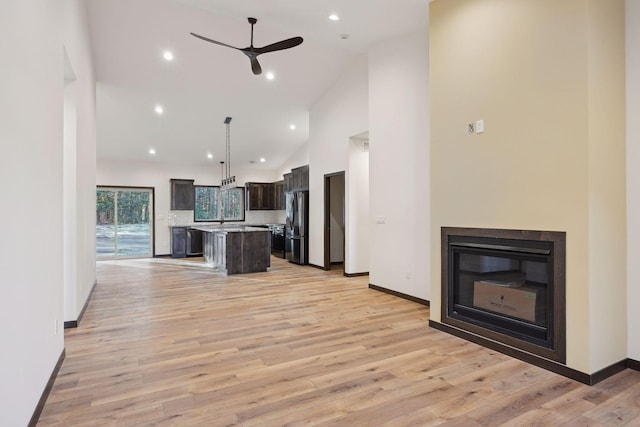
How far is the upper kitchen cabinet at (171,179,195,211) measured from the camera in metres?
11.2

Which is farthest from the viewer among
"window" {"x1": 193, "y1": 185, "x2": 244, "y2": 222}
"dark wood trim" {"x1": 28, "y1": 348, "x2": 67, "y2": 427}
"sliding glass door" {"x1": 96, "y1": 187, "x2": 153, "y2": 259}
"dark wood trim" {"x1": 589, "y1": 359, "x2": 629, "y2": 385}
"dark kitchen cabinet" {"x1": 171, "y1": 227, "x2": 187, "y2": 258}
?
"window" {"x1": 193, "y1": 185, "x2": 244, "y2": 222}

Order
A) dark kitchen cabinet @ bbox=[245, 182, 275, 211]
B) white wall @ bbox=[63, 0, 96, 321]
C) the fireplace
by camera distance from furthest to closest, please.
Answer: dark kitchen cabinet @ bbox=[245, 182, 275, 211] < white wall @ bbox=[63, 0, 96, 321] < the fireplace

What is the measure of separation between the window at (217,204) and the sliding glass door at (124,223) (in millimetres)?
1402

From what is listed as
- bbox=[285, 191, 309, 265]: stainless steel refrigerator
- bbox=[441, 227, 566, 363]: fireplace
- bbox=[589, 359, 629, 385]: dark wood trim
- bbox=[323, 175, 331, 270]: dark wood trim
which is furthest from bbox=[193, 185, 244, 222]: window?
bbox=[589, 359, 629, 385]: dark wood trim

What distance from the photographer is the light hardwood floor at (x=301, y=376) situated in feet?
7.50

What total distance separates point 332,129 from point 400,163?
258 centimetres

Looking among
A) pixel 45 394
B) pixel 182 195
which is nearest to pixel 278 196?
pixel 182 195

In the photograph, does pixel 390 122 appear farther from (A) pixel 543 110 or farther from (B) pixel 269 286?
(B) pixel 269 286

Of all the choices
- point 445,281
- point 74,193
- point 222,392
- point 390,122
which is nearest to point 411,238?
point 445,281

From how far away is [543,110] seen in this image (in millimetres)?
3021

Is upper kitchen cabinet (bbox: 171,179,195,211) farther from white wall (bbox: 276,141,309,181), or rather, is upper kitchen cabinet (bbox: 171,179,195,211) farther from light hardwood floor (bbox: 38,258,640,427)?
light hardwood floor (bbox: 38,258,640,427)

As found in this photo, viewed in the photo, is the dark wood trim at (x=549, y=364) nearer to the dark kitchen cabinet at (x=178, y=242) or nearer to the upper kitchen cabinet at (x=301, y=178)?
the upper kitchen cabinet at (x=301, y=178)

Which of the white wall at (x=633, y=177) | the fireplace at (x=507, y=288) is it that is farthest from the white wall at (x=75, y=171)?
the white wall at (x=633, y=177)

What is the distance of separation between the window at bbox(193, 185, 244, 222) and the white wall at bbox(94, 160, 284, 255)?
0.87ft
